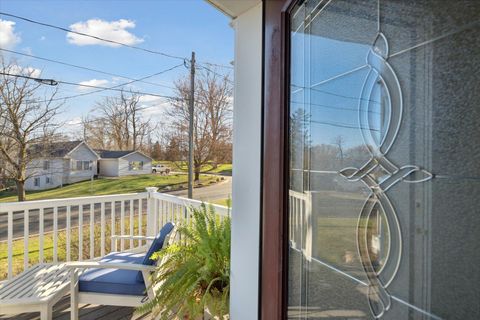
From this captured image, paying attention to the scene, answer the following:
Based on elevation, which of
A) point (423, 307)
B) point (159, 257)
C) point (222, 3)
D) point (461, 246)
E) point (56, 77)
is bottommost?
point (159, 257)

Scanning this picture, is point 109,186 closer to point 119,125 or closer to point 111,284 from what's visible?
point 119,125

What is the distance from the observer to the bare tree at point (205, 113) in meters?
6.05

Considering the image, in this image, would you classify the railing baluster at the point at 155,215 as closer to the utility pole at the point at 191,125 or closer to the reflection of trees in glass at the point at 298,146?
the utility pole at the point at 191,125

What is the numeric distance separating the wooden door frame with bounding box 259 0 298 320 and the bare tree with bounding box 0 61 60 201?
432 cm

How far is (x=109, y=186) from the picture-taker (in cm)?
480

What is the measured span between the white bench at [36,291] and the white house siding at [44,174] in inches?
78.0

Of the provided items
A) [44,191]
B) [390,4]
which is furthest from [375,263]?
[44,191]

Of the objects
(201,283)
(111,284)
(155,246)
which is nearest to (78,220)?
(111,284)

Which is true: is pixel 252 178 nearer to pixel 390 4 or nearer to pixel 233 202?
pixel 233 202

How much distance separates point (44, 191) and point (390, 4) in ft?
15.7

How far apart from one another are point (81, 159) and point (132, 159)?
0.86 metres

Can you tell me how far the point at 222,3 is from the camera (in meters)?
1.26

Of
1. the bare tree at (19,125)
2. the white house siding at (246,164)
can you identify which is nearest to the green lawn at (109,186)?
the bare tree at (19,125)

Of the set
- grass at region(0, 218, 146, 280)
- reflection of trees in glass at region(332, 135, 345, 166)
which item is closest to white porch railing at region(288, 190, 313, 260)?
reflection of trees in glass at region(332, 135, 345, 166)
